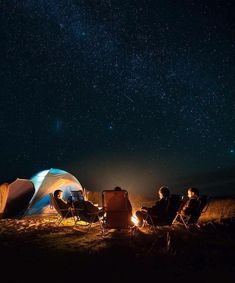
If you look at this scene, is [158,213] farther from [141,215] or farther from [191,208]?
[191,208]

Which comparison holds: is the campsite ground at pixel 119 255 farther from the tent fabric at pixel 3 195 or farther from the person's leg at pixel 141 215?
the tent fabric at pixel 3 195

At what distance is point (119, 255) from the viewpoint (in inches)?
213

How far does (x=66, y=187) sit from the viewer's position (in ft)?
43.2

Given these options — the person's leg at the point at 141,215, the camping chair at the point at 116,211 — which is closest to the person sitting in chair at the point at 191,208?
the person's leg at the point at 141,215

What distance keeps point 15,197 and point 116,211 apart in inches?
217

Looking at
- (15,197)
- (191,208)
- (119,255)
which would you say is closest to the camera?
(119,255)

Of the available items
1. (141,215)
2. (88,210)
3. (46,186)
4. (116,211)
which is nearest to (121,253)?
(116,211)

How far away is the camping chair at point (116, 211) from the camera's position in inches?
288

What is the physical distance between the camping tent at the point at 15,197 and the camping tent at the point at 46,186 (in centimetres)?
22

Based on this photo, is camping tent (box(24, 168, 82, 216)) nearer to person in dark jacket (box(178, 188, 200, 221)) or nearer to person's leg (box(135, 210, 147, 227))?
person's leg (box(135, 210, 147, 227))

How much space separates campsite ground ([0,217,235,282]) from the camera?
176 inches

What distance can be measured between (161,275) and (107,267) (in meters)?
0.79

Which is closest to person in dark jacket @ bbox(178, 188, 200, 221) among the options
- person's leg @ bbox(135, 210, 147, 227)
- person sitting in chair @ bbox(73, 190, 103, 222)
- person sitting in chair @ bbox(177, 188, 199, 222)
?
person sitting in chair @ bbox(177, 188, 199, 222)

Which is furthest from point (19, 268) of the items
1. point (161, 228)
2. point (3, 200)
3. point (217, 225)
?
point (3, 200)
